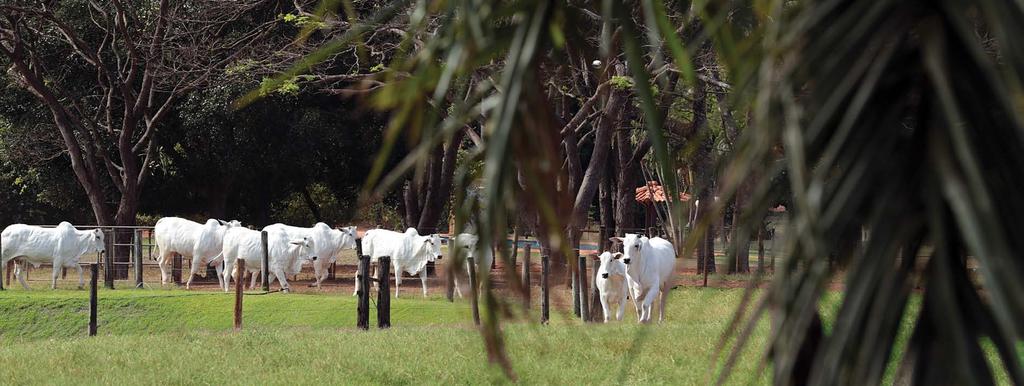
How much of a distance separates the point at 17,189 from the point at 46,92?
388 inches

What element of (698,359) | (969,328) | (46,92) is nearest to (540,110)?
(969,328)

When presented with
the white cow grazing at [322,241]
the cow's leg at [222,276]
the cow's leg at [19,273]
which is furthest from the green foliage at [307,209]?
the cow's leg at [19,273]

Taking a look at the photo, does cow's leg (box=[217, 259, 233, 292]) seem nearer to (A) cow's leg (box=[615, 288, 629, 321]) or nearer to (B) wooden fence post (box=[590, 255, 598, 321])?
(B) wooden fence post (box=[590, 255, 598, 321])

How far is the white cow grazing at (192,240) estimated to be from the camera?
949 inches

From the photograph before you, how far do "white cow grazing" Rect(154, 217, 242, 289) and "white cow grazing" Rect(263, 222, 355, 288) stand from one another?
3.74ft

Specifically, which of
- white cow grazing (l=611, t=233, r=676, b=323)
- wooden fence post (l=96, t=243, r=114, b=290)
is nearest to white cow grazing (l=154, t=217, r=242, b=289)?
wooden fence post (l=96, t=243, r=114, b=290)

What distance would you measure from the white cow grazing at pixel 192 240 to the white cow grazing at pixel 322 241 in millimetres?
1141

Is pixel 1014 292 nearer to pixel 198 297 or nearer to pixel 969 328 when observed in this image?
pixel 969 328

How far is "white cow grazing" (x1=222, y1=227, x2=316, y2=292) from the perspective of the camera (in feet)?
74.9

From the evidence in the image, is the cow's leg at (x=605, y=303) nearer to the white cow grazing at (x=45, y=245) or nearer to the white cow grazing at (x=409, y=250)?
the white cow grazing at (x=409, y=250)

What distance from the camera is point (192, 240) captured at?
24172 mm

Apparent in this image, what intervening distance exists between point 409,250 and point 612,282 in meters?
6.46

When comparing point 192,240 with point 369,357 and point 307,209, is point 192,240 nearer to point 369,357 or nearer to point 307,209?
point 369,357

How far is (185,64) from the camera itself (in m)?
22.2
